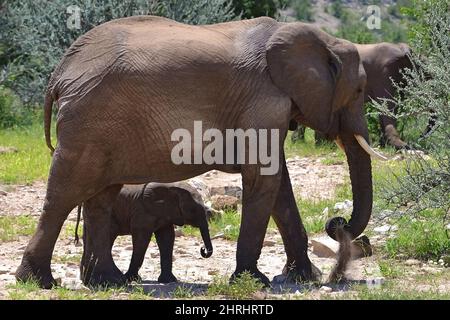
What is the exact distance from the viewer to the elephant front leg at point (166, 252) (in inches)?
366

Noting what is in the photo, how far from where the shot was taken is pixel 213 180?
46.3 ft

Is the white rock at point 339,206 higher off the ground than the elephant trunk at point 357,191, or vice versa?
the elephant trunk at point 357,191

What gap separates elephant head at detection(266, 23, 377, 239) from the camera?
8672 mm

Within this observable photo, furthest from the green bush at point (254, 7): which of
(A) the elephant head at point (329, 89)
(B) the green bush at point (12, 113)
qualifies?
(A) the elephant head at point (329, 89)

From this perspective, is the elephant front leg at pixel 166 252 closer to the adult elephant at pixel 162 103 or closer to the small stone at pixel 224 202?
the adult elephant at pixel 162 103

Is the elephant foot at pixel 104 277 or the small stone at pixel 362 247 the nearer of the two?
the elephant foot at pixel 104 277

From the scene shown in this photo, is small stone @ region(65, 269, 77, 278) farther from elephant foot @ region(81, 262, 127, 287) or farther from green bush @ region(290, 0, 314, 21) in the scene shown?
green bush @ region(290, 0, 314, 21)

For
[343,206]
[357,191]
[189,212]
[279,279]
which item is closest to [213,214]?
[343,206]

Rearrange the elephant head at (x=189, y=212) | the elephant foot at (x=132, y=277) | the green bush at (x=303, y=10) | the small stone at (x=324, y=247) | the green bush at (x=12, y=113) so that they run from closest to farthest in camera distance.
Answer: the elephant foot at (x=132, y=277)
the elephant head at (x=189, y=212)
the small stone at (x=324, y=247)
the green bush at (x=12, y=113)
the green bush at (x=303, y=10)

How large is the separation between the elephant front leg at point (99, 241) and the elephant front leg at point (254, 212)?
951mm

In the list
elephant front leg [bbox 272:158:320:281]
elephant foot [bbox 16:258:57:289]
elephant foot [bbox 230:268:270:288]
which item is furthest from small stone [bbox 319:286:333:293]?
elephant foot [bbox 16:258:57:289]

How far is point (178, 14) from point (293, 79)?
13871 mm

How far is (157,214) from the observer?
9531mm

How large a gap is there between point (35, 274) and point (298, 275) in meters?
2.07
